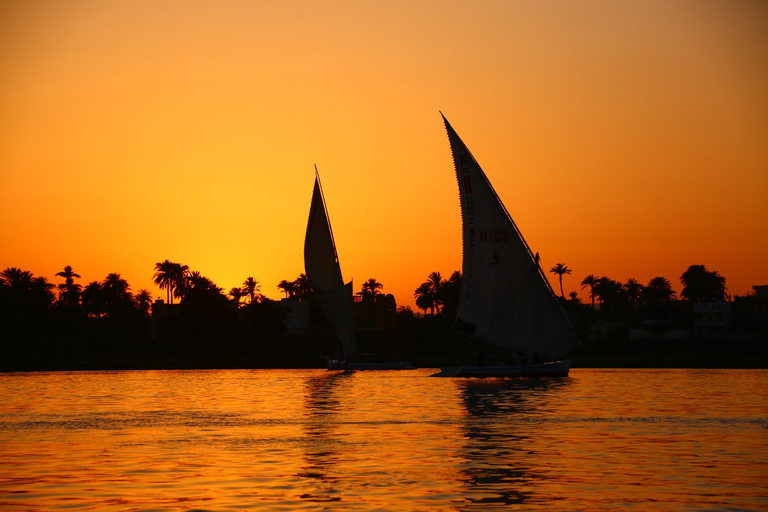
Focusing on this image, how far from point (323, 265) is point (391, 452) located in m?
72.1

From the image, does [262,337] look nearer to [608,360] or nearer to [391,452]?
[608,360]

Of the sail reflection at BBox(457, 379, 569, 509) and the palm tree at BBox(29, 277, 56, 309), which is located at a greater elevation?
the palm tree at BBox(29, 277, 56, 309)

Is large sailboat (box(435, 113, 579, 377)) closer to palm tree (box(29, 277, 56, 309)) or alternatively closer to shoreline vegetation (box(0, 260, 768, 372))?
shoreline vegetation (box(0, 260, 768, 372))

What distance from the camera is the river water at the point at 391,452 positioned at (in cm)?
2469

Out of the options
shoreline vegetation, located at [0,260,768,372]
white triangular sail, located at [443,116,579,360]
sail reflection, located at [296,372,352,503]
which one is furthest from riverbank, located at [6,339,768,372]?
sail reflection, located at [296,372,352,503]

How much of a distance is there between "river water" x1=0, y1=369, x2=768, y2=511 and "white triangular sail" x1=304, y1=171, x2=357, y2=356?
129ft

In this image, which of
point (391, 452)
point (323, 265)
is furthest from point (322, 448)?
point (323, 265)

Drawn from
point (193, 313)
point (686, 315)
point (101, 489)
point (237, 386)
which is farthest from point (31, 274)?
point (101, 489)

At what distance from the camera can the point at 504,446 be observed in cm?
3562

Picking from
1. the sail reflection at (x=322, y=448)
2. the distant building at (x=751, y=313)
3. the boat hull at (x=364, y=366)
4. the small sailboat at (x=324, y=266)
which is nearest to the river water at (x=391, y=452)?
the sail reflection at (x=322, y=448)

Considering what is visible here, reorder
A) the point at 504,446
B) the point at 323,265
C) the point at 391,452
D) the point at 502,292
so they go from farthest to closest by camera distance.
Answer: the point at 323,265 < the point at 502,292 < the point at 504,446 < the point at 391,452

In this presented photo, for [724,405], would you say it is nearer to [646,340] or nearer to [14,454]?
[14,454]

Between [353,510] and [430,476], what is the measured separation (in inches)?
218

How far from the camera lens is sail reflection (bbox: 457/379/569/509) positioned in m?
25.4
